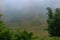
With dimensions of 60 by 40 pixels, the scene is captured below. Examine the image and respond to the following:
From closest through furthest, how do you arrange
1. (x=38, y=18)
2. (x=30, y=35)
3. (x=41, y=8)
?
(x=30, y=35) → (x=38, y=18) → (x=41, y=8)

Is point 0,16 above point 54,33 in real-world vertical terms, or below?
above

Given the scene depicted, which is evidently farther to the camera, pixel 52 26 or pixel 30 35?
pixel 52 26

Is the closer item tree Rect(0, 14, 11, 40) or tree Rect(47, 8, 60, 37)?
tree Rect(0, 14, 11, 40)

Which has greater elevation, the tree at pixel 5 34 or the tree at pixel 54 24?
the tree at pixel 5 34

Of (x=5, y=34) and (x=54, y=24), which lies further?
(x=54, y=24)

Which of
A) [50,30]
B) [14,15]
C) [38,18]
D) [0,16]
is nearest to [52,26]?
[50,30]

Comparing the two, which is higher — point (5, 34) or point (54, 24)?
point (5, 34)

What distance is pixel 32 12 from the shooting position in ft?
88.0

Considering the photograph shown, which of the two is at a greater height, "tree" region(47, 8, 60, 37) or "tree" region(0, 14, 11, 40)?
"tree" region(0, 14, 11, 40)

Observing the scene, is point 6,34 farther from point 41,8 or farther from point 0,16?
point 41,8

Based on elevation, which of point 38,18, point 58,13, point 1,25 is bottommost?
point 38,18

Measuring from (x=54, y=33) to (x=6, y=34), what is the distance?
297 inches

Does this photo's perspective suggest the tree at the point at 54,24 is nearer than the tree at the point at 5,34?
No

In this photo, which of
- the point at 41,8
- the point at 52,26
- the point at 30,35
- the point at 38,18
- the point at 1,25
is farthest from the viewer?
the point at 41,8
